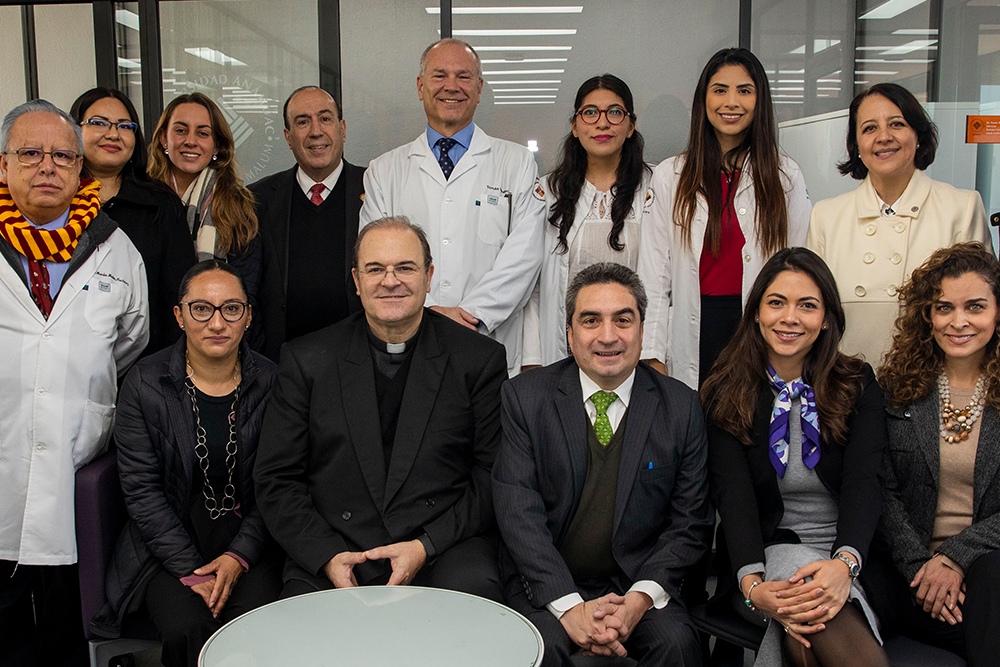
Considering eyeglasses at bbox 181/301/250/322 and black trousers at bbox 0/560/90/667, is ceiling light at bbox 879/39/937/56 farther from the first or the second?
black trousers at bbox 0/560/90/667

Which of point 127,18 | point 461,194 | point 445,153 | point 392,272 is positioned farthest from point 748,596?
point 127,18

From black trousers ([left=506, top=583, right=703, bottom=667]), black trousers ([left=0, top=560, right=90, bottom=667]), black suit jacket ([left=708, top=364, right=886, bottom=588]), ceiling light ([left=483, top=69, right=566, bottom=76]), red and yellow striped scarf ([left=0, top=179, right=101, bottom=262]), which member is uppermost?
ceiling light ([left=483, top=69, right=566, bottom=76])

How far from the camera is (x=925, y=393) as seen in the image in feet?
8.02

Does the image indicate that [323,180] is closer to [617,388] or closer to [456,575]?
[617,388]

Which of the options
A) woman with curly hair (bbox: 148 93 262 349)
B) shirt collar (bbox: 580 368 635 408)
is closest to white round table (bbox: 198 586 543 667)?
shirt collar (bbox: 580 368 635 408)

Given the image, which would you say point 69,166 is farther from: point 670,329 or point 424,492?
point 670,329

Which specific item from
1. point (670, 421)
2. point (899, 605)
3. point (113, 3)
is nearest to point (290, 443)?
point (670, 421)

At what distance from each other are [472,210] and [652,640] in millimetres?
1915

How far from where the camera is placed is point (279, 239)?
361 centimetres

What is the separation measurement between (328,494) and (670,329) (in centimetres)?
150

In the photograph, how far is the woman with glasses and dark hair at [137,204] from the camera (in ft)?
10.3

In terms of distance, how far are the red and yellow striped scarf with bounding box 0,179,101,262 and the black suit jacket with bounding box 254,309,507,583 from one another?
0.83m

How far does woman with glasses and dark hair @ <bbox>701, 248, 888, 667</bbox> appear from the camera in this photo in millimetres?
2297

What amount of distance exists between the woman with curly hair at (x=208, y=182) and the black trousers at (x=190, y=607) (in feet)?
3.82
